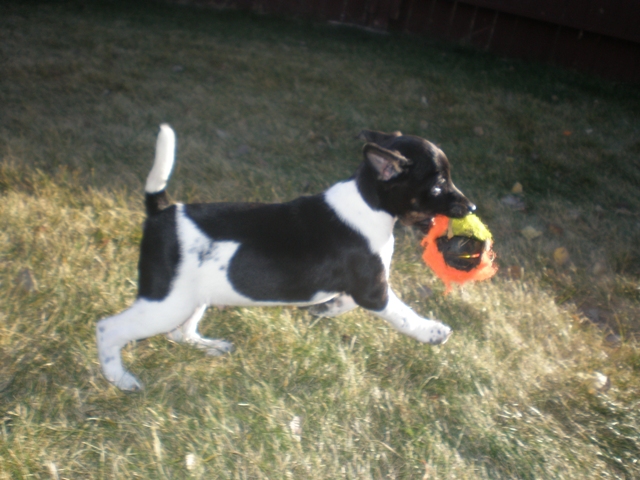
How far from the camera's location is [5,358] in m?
2.95

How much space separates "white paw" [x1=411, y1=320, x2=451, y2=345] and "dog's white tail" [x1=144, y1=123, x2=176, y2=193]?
165 centimetres

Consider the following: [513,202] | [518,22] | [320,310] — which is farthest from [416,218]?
[518,22]

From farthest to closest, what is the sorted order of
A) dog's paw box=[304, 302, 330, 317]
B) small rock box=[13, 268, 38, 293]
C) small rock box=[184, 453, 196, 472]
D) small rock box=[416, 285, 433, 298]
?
small rock box=[416, 285, 433, 298]
dog's paw box=[304, 302, 330, 317]
small rock box=[13, 268, 38, 293]
small rock box=[184, 453, 196, 472]

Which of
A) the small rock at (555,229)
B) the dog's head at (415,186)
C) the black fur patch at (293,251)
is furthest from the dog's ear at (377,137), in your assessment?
the small rock at (555,229)

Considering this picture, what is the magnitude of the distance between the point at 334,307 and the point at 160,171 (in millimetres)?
1360

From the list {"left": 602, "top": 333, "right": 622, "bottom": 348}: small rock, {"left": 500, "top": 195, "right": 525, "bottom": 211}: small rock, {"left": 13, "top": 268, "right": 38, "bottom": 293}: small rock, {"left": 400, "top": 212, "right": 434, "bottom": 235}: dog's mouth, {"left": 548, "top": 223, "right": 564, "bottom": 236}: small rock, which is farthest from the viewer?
{"left": 500, "top": 195, "right": 525, "bottom": 211}: small rock

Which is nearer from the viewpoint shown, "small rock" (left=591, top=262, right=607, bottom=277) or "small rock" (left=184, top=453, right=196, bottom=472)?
"small rock" (left=184, top=453, right=196, bottom=472)

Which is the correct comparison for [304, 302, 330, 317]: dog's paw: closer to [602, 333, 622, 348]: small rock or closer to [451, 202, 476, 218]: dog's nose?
[451, 202, 476, 218]: dog's nose

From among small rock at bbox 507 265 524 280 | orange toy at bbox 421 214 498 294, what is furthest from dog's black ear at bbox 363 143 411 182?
small rock at bbox 507 265 524 280

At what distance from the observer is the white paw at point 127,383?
2908 mm

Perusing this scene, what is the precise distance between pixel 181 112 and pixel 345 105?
6.37 ft

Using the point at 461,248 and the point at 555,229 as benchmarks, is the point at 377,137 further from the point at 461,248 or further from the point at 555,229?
the point at 555,229

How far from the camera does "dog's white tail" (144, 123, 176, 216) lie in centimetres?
277

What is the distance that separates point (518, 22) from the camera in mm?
9242
